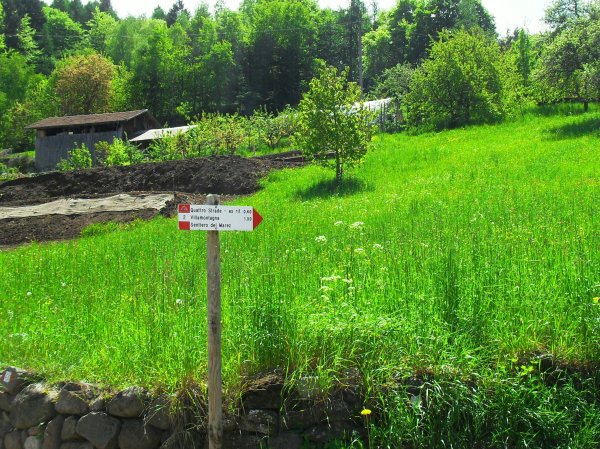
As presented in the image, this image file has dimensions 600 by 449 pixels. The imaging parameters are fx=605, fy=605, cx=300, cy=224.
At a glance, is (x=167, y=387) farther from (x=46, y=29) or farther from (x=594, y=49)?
(x=46, y=29)

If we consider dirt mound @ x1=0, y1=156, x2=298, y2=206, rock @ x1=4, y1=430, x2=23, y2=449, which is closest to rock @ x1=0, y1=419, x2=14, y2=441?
rock @ x1=4, y1=430, x2=23, y2=449

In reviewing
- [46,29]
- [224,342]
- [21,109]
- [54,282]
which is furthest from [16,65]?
[224,342]

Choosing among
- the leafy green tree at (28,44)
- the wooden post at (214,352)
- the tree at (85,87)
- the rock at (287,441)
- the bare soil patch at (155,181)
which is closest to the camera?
the wooden post at (214,352)

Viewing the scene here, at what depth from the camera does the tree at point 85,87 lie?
6438 cm

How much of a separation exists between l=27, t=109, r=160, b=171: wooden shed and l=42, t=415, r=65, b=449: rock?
128ft

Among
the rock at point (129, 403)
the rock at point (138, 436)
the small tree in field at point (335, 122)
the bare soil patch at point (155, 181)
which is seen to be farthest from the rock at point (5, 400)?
the small tree in field at point (335, 122)

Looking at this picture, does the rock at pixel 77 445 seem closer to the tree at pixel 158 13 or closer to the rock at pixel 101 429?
the rock at pixel 101 429

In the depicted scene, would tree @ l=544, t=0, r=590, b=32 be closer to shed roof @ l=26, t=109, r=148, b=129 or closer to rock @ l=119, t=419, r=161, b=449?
shed roof @ l=26, t=109, r=148, b=129

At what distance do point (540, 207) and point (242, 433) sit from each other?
27.0 feet

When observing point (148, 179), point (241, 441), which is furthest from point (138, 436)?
point (148, 179)

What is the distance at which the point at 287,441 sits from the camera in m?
4.83

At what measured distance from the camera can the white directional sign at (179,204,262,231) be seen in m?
4.73

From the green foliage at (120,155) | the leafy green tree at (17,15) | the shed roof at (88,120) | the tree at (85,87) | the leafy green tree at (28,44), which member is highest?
the leafy green tree at (17,15)

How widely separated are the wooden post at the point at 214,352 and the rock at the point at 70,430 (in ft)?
4.34
